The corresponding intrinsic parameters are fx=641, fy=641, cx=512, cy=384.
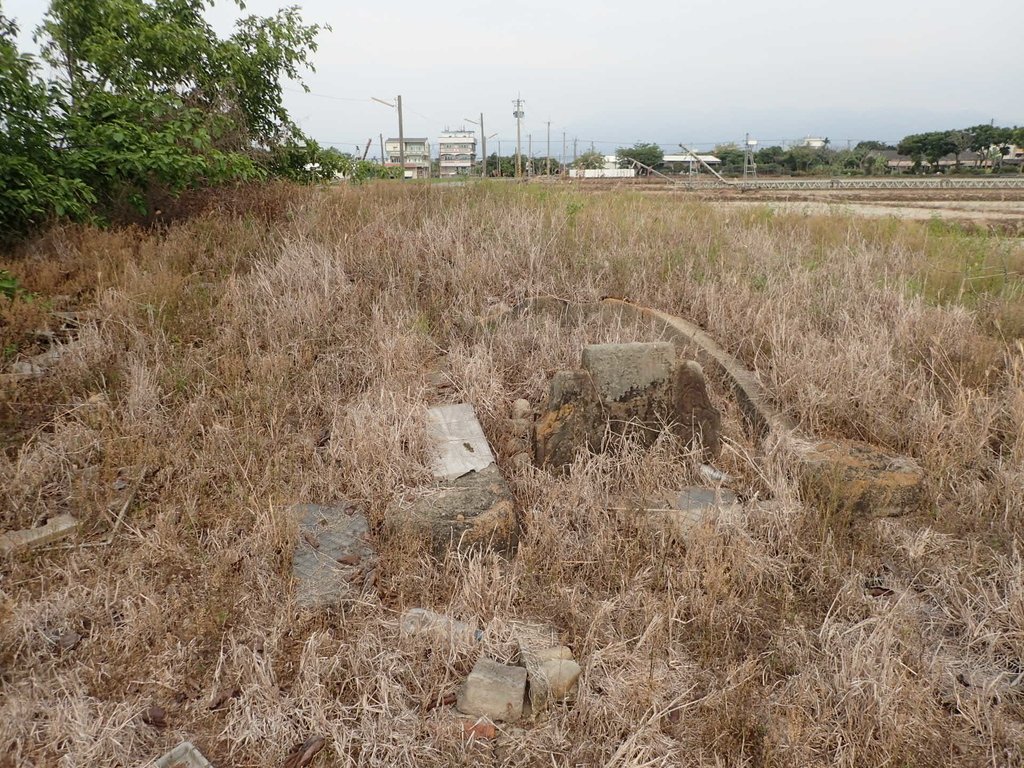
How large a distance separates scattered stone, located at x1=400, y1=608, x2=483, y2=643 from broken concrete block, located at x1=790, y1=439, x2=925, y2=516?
2037 millimetres

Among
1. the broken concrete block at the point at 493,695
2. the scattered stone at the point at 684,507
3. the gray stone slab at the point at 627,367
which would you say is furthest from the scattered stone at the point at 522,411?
the broken concrete block at the point at 493,695

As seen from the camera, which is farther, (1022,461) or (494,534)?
(1022,461)

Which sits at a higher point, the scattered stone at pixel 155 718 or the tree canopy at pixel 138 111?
the tree canopy at pixel 138 111

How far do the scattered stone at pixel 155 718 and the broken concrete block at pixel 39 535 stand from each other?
1235mm

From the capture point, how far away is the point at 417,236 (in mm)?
6625

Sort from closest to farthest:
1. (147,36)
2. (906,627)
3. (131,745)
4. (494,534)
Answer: (131,745) < (906,627) < (494,534) < (147,36)

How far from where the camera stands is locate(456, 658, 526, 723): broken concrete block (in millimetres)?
2539

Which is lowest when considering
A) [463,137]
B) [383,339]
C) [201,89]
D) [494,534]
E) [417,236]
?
[494,534]

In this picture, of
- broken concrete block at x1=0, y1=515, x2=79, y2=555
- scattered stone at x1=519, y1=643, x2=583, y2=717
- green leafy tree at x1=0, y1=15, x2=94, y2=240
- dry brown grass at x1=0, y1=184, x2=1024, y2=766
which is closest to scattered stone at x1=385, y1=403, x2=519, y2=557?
dry brown grass at x1=0, y1=184, x2=1024, y2=766

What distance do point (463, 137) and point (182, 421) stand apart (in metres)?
118

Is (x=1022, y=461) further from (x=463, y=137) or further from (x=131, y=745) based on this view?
(x=463, y=137)

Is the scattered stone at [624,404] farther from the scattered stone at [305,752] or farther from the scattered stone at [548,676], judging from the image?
the scattered stone at [305,752]

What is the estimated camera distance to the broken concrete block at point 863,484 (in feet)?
11.8

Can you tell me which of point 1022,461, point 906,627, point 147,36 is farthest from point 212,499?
point 147,36
